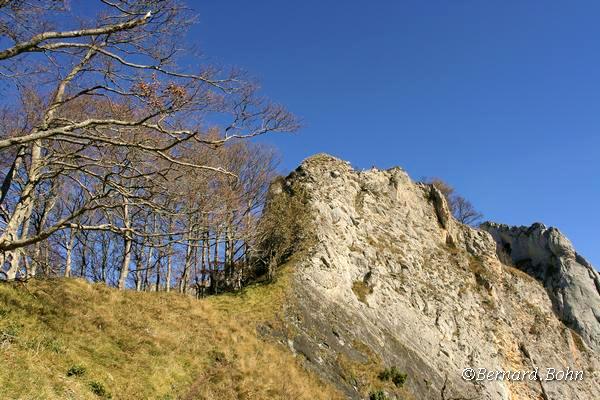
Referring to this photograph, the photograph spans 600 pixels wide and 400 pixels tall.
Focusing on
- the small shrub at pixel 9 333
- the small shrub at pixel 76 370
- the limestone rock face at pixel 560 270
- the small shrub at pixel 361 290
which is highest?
the limestone rock face at pixel 560 270

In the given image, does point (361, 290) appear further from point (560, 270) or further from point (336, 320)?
point (560, 270)

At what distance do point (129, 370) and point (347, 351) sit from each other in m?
10.6

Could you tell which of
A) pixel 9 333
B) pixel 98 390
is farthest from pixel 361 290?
pixel 9 333

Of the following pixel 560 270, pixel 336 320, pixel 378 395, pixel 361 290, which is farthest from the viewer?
pixel 560 270

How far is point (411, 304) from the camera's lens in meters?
27.9

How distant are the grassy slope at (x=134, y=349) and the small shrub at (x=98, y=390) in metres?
0.03

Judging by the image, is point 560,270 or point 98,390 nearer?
point 98,390

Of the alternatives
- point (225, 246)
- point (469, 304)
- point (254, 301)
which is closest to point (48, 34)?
point (254, 301)

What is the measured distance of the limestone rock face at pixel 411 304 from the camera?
20469mm

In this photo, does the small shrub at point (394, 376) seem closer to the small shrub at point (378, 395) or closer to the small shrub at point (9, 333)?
the small shrub at point (378, 395)

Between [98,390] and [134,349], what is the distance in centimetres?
250

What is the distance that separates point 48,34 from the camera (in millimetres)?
7461

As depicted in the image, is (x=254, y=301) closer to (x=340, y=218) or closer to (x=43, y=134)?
(x=340, y=218)

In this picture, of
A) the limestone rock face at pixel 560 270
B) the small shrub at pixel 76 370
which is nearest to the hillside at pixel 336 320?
the small shrub at pixel 76 370
